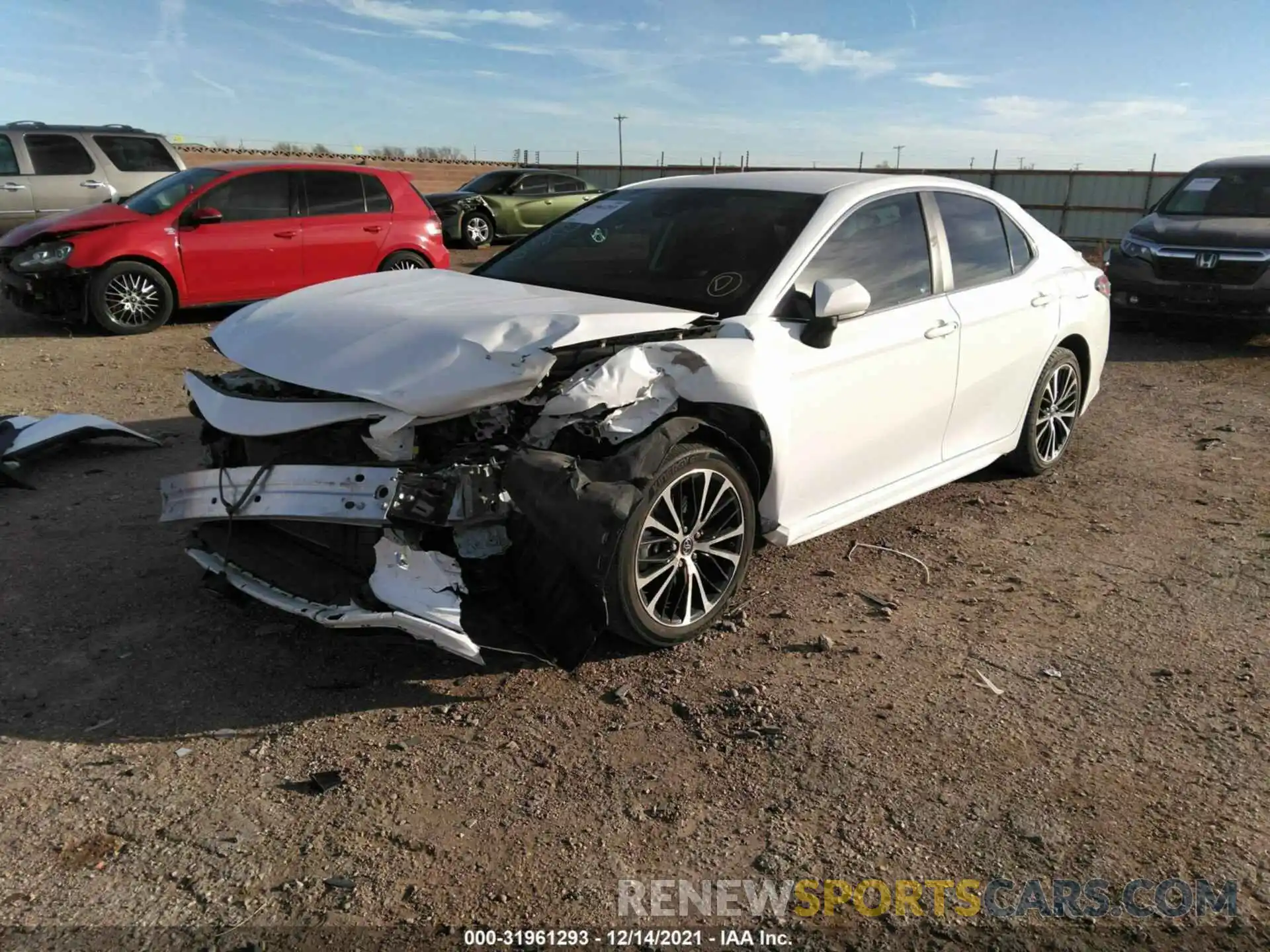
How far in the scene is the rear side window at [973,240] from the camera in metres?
4.77

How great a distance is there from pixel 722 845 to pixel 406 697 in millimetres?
1279

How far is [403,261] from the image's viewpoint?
10.6 m

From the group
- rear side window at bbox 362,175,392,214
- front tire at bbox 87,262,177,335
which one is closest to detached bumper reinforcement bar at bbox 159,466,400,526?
front tire at bbox 87,262,177,335

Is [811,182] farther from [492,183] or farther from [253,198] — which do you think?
[492,183]

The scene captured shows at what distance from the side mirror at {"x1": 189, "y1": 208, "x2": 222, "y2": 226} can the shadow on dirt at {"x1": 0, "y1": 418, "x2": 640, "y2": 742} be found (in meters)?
5.63

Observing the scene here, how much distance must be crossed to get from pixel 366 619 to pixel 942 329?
117 inches

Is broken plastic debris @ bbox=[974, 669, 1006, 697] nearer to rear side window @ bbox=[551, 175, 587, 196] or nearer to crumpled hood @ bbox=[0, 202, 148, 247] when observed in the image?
crumpled hood @ bbox=[0, 202, 148, 247]

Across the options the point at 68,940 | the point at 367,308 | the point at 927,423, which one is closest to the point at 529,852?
the point at 68,940

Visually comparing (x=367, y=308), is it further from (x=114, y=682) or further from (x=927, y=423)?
(x=927, y=423)

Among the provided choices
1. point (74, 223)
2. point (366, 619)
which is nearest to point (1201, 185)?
point (366, 619)

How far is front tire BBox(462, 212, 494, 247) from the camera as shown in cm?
1722

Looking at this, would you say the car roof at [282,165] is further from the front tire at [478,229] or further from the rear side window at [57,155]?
→ the front tire at [478,229]

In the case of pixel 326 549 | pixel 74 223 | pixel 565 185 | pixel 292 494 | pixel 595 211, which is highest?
pixel 595 211

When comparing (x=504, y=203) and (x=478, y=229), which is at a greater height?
(x=504, y=203)
